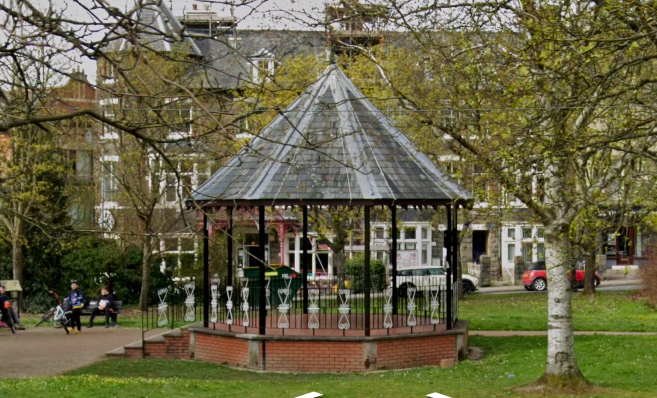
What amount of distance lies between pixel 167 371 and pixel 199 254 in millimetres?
21111

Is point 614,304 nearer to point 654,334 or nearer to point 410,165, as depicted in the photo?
point 654,334

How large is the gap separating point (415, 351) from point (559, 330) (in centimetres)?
524

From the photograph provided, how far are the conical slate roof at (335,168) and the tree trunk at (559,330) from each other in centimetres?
426

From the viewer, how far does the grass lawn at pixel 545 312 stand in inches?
1104

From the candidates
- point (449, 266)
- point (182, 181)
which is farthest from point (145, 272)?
point (182, 181)

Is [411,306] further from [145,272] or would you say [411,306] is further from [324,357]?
[145,272]

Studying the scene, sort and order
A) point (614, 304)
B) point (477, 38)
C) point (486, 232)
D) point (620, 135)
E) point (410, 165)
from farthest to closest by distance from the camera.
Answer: point (486, 232)
point (614, 304)
point (410, 165)
point (477, 38)
point (620, 135)

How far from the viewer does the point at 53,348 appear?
24781 mm

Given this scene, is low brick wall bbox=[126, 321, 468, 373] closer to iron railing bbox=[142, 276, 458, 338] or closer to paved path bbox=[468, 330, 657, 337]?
iron railing bbox=[142, 276, 458, 338]

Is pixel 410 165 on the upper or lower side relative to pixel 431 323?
upper

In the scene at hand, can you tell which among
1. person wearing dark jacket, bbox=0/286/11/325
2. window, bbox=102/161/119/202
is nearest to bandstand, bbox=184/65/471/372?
person wearing dark jacket, bbox=0/286/11/325

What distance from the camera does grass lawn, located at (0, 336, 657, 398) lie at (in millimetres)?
16625

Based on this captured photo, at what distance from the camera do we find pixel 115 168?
126 feet

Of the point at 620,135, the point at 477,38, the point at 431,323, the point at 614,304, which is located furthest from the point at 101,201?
the point at 620,135
